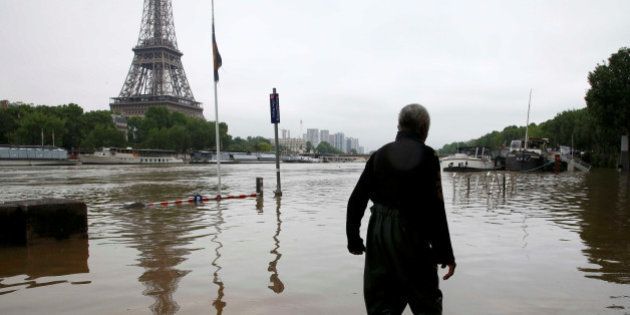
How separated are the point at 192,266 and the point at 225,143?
140 meters

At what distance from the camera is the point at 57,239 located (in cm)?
880

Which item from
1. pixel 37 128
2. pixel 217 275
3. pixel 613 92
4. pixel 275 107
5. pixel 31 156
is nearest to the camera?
pixel 217 275

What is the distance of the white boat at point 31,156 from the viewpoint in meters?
79.2

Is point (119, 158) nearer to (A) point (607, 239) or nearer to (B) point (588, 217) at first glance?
(B) point (588, 217)

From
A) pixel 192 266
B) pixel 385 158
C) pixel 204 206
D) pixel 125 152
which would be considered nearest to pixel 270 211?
pixel 204 206

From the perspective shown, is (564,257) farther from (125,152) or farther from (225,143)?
(225,143)

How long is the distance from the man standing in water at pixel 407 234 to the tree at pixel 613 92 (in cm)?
4565

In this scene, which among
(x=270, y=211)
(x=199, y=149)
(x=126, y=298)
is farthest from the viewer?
(x=199, y=149)

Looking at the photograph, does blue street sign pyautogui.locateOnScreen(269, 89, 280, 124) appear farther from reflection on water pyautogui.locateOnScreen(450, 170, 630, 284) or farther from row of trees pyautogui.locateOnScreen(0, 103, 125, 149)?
row of trees pyautogui.locateOnScreen(0, 103, 125, 149)

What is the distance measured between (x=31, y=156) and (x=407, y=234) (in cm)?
9375

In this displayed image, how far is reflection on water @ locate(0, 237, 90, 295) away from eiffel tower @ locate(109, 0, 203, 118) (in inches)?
5047

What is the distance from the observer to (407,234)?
11.1ft

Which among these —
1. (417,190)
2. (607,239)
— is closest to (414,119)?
(417,190)

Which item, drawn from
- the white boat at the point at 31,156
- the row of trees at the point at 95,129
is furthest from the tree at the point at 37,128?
the white boat at the point at 31,156
